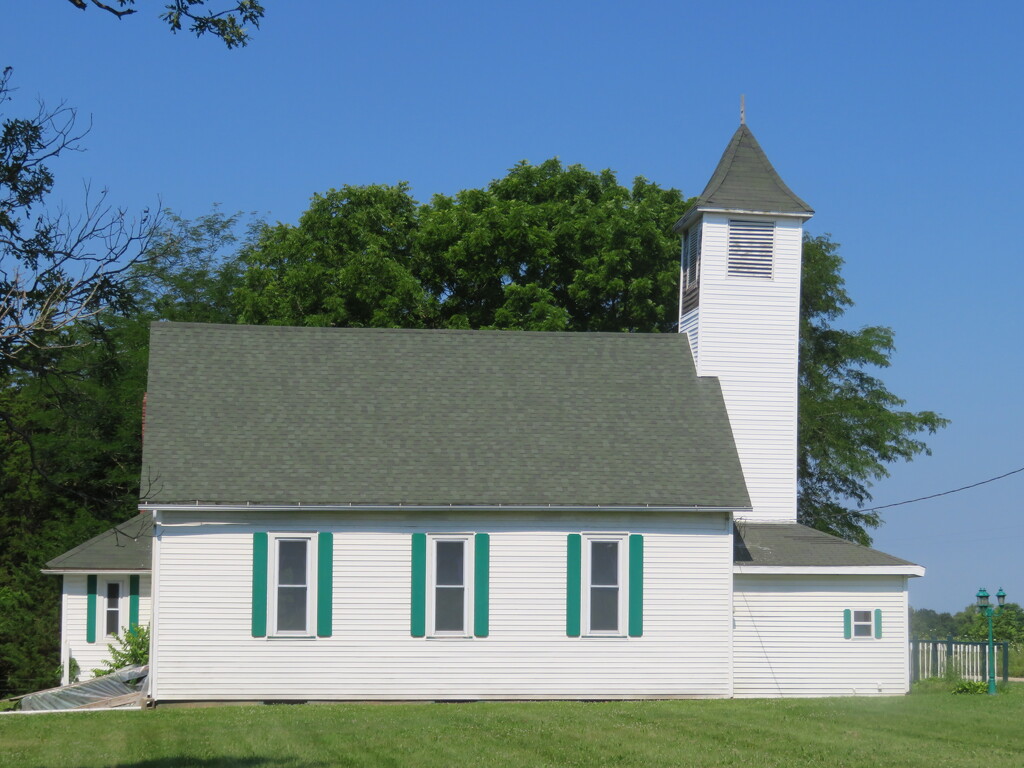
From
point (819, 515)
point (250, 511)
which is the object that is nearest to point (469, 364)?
point (250, 511)

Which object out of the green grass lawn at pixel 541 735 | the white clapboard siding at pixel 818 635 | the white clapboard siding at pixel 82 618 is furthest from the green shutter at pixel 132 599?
the white clapboard siding at pixel 818 635

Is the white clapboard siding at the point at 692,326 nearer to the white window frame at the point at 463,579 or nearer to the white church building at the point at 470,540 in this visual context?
the white church building at the point at 470,540

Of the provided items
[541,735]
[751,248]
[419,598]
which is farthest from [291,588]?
[751,248]

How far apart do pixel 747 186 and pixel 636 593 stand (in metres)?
10.9

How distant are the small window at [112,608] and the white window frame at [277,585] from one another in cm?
907

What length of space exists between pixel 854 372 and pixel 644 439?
77.4ft

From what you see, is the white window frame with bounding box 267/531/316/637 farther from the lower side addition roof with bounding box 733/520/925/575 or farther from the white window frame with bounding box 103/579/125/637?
the white window frame with bounding box 103/579/125/637

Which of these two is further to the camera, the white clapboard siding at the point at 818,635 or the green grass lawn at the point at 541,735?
the white clapboard siding at the point at 818,635

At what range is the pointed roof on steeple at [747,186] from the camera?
30875 mm

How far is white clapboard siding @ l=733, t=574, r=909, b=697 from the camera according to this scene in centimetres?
2678

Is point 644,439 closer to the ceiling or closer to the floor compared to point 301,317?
closer to the floor

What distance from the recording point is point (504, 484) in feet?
83.8

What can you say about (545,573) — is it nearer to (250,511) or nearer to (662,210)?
(250,511)

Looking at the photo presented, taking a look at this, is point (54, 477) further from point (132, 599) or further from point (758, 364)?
point (758, 364)
